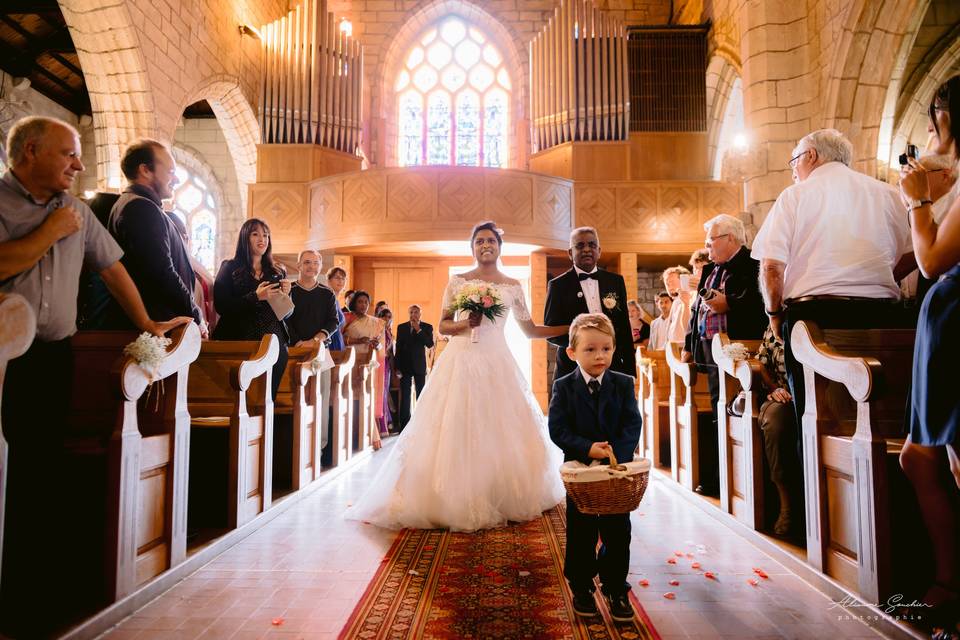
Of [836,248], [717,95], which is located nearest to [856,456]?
[836,248]

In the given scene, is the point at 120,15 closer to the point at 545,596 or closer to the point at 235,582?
the point at 235,582

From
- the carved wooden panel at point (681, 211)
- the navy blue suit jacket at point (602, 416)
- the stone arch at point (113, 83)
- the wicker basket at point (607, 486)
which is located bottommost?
the wicker basket at point (607, 486)

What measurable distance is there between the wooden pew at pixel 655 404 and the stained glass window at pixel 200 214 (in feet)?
37.4

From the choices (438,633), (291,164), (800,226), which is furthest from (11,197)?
(291,164)

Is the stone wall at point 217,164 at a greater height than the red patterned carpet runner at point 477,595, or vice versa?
the stone wall at point 217,164

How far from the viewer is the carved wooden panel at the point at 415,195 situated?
9.47 m

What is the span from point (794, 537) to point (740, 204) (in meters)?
8.54

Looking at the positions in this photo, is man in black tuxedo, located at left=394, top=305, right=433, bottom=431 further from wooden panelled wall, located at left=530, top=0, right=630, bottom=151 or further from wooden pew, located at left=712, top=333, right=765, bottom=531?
wooden panelled wall, located at left=530, top=0, right=630, bottom=151

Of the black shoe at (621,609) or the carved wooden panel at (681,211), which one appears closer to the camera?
the black shoe at (621,609)

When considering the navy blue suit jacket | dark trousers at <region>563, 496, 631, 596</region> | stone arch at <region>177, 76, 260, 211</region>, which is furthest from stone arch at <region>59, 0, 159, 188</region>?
dark trousers at <region>563, 496, 631, 596</region>

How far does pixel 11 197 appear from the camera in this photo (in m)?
1.95

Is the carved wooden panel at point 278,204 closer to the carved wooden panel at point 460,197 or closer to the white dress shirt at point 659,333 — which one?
the carved wooden panel at point 460,197

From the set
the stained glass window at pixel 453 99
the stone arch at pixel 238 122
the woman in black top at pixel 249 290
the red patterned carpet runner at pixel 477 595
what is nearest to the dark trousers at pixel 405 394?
the woman in black top at pixel 249 290

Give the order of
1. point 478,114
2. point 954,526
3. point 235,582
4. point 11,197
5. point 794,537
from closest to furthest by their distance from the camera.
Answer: point 954,526 < point 11,197 < point 235,582 < point 794,537 < point 478,114
